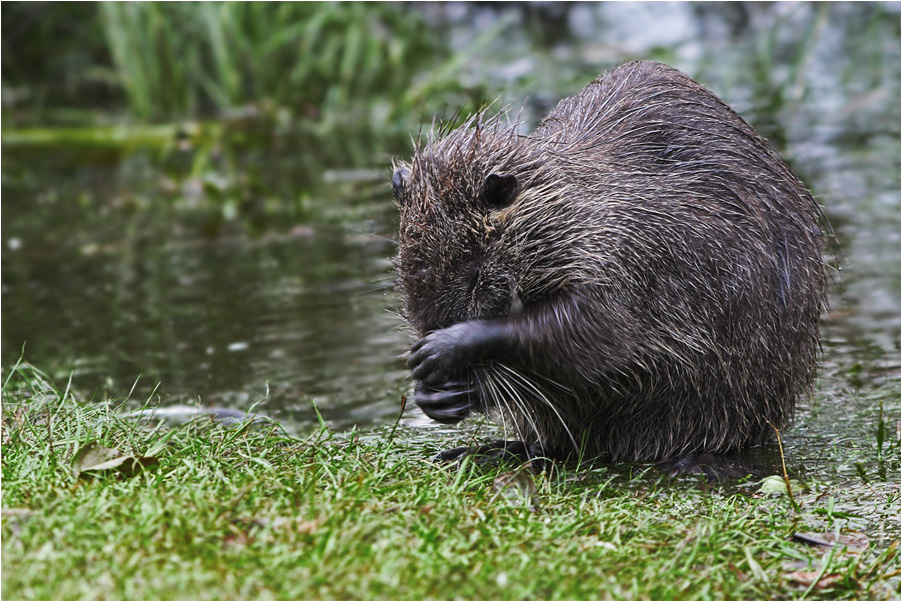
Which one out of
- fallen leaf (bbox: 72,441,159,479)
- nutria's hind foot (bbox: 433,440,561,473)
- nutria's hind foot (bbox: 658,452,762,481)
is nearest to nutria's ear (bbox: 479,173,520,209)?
nutria's hind foot (bbox: 433,440,561,473)

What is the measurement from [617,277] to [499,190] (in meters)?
0.49

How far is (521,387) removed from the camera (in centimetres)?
402

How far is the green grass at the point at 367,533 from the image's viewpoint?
2.73m

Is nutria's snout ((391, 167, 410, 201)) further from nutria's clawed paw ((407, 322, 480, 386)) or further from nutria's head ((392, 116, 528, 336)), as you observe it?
nutria's clawed paw ((407, 322, 480, 386))

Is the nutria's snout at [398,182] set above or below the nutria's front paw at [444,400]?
above

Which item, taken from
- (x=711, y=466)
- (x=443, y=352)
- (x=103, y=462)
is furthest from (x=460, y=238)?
(x=103, y=462)

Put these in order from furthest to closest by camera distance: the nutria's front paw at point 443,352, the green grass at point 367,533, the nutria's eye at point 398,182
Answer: the nutria's eye at point 398,182 → the nutria's front paw at point 443,352 → the green grass at point 367,533

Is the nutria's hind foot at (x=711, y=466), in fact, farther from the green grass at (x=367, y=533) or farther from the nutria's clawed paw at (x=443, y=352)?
the nutria's clawed paw at (x=443, y=352)

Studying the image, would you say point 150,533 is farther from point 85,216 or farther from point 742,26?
point 742,26

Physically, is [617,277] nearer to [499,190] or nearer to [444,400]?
[499,190]

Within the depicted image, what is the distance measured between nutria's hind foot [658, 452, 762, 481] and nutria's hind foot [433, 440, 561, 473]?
0.43 m

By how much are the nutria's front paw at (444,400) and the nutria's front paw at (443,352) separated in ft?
0.30

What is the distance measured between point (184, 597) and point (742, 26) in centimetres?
1386

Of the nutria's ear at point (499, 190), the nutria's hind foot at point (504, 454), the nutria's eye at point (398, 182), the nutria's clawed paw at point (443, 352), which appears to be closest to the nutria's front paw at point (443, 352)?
the nutria's clawed paw at point (443, 352)
